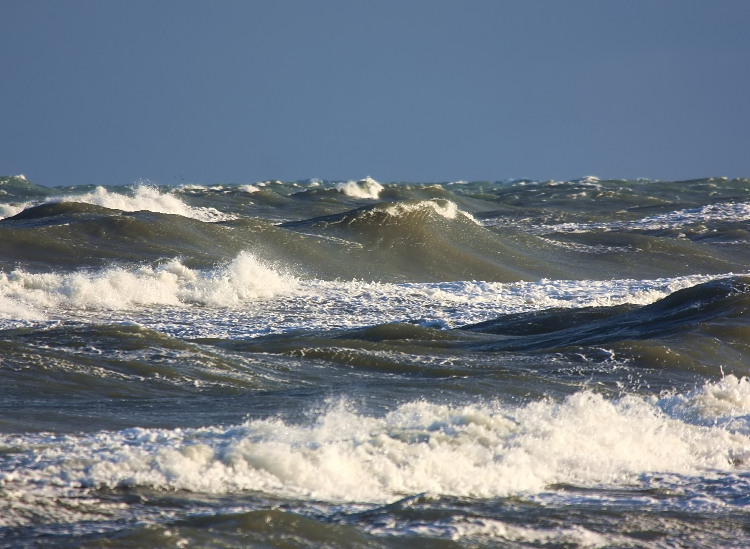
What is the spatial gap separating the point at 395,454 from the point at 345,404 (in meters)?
1.83

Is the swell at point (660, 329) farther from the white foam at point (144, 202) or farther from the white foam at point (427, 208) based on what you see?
the white foam at point (144, 202)

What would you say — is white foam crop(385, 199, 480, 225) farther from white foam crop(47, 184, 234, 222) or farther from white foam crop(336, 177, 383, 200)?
white foam crop(336, 177, 383, 200)

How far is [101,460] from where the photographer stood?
5.66 meters

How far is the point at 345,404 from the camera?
26.6 ft

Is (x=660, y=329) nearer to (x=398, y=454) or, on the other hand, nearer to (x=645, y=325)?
(x=645, y=325)

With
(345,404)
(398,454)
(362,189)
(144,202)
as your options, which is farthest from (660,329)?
(362,189)

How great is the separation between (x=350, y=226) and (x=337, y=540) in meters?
23.0

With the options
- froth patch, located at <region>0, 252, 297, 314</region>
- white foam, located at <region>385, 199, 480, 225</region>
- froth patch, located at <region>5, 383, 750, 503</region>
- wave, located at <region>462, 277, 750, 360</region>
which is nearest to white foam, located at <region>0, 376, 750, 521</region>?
froth patch, located at <region>5, 383, 750, 503</region>

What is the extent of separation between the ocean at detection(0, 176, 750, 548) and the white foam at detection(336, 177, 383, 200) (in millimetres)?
29601

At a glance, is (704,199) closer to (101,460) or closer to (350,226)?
(350,226)

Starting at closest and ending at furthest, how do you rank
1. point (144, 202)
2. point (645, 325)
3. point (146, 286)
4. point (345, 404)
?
point (345, 404), point (645, 325), point (146, 286), point (144, 202)

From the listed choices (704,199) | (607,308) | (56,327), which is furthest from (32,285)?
(704,199)

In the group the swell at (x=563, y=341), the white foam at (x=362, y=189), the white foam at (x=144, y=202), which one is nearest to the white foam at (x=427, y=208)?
the white foam at (x=144, y=202)

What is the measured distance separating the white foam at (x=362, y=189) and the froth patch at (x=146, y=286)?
33.3 meters
